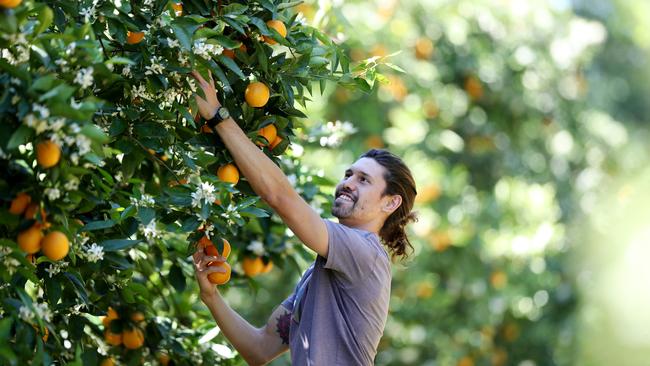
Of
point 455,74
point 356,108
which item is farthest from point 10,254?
point 455,74

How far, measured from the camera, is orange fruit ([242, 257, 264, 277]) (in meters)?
3.88

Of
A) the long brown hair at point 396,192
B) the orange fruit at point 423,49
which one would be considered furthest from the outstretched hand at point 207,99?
the orange fruit at point 423,49

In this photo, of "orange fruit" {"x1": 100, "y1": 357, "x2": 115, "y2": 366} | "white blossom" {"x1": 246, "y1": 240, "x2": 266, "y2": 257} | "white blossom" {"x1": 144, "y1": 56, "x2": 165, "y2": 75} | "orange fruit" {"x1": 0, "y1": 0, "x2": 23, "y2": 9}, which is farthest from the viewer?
"white blossom" {"x1": 246, "y1": 240, "x2": 266, "y2": 257}

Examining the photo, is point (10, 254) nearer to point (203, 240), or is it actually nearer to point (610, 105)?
point (203, 240)

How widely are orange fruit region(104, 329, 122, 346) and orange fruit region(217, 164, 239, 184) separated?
835mm

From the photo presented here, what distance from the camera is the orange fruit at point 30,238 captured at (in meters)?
2.33

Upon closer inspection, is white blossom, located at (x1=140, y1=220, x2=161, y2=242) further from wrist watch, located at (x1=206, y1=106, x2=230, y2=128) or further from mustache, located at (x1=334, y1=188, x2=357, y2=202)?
mustache, located at (x1=334, y1=188, x2=357, y2=202)

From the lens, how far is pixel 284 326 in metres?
3.44

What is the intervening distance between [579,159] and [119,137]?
6542 millimetres

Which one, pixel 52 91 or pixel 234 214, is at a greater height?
pixel 52 91

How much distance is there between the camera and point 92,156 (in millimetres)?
2350

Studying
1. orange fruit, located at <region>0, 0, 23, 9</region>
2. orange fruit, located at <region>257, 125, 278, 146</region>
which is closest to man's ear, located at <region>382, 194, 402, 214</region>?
orange fruit, located at <region>257, 125, 278, 146</region>

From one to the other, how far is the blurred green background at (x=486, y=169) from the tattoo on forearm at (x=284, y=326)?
3.81m

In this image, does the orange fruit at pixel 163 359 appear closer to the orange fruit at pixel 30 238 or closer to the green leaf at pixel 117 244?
the green leaf at pixel 117 244
